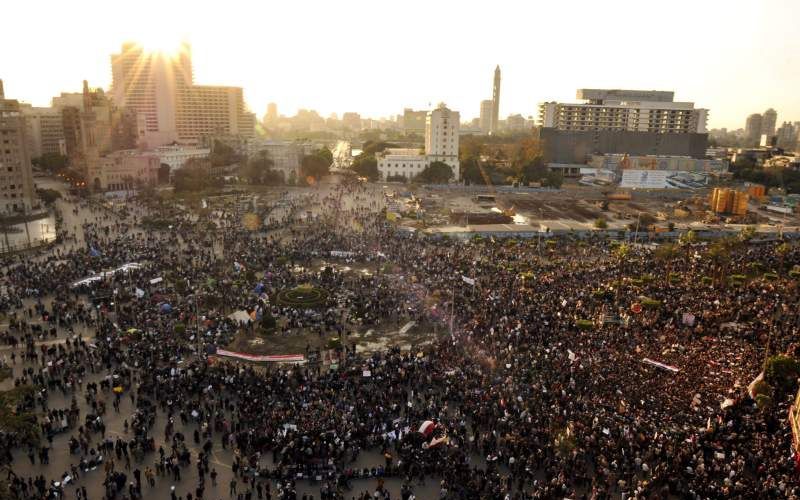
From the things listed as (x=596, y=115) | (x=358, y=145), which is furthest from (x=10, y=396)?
(x=358, y=145)

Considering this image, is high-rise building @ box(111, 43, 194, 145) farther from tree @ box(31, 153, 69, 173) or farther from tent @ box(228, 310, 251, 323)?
tent @ box(228, 310, 251, 323)

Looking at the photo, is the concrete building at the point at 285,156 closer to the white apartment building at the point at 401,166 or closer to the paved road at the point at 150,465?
the white apartment building at the point at 401,166

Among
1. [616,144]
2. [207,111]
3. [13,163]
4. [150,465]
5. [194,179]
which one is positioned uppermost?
[207,111]

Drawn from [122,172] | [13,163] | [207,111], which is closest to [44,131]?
[207,111]

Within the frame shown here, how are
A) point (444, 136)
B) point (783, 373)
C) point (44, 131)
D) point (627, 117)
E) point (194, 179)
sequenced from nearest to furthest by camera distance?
point (783, 373), point (194, 179), point (444, 136), point (44, 131), point (627, 117)

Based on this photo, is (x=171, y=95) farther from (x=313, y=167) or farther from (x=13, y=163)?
(x=13, y=163)

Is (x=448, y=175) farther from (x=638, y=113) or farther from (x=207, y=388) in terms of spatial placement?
(x=207, y=388)
